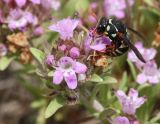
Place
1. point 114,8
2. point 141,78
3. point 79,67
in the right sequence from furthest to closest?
point 114,8 < point 141,78 < point 79,67

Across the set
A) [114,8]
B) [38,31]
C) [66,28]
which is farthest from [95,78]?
[114,8]

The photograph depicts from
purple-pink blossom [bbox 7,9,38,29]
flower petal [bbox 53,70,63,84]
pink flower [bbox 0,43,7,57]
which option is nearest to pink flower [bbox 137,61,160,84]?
flower petal [bbox 53,70,63,84]

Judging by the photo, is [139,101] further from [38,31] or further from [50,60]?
[38,31]

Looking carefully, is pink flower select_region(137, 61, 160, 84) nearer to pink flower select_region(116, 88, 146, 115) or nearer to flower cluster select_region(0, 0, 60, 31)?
pink flower select_region(116, 88, 146, 115)

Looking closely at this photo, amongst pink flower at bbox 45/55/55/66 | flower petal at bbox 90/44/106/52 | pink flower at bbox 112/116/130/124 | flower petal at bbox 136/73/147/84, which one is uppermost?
flower petal at bbox 90/44/106/52

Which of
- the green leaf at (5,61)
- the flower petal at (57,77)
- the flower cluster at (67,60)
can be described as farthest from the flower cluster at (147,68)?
the green leaf at (5,61)

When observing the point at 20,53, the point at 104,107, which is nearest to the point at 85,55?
the point at 104,107
